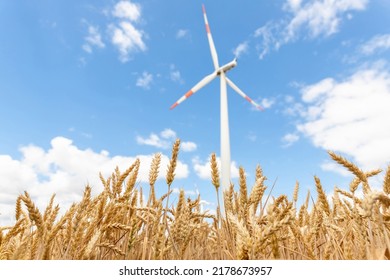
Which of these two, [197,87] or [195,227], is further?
[197,87]

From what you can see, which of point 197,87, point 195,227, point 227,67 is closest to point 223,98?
point 197,87

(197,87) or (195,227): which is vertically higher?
(197,87)

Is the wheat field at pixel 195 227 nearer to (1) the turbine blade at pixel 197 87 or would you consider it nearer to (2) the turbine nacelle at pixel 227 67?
(1) the turbine blade at pixel 197 87

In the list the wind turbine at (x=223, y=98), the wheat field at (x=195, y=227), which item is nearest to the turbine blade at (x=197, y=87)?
the wind turbine at (x=223, y=98)

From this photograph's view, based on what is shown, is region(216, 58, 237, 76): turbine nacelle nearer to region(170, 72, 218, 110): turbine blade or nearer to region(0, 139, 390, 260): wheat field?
region(170, 72, 218, 110): turbine blade

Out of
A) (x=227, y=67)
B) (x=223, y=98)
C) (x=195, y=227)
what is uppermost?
(x=227, y=67)

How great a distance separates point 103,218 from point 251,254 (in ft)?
4.73

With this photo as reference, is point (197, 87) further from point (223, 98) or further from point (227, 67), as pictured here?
point (227, 67)

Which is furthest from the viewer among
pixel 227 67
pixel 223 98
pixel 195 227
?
pixel 227 67

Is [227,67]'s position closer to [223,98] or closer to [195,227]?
[223,98]

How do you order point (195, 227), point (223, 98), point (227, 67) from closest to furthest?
point (195, 227), point (223, 98), point (227, 67)

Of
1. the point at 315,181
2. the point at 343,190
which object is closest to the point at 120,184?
the point at 315,181

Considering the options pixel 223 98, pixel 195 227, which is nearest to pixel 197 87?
pixel 223 98
